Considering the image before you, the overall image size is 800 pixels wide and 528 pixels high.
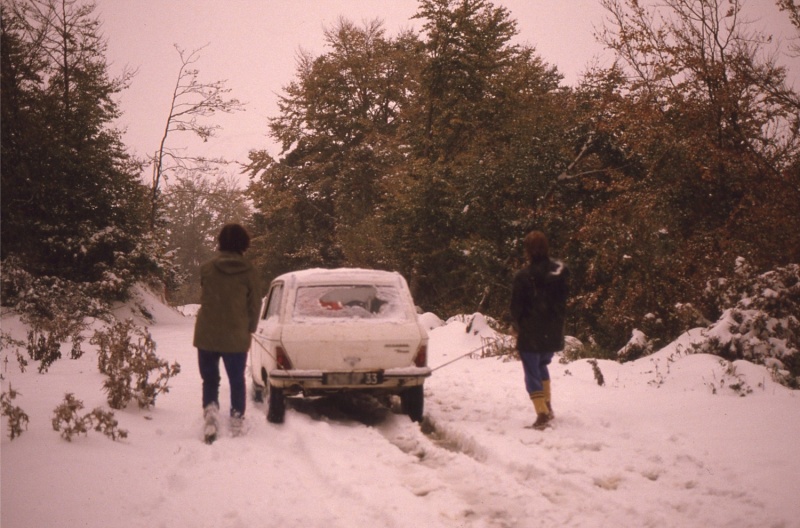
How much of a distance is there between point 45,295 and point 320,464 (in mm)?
14257

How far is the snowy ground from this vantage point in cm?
406

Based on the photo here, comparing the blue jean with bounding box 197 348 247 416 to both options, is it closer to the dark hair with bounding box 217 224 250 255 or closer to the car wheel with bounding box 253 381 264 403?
the dark hair with bounding box 217 224 250 255

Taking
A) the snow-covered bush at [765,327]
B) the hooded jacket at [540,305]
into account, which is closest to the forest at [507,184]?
the snow-covered bush at [765,327]

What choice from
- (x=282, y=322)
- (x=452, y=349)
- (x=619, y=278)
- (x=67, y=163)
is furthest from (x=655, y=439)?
(x=67, y=163)

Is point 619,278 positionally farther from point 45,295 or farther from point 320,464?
point 45,295

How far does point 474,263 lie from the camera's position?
61.1ft

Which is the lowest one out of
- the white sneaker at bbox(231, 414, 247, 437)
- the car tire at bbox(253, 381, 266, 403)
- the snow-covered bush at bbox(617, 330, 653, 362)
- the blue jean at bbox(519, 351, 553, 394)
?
the car tire at bbox(253, 381, 266, 403)

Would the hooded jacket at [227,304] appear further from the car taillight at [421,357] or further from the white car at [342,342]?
the car taillight at [421,357]

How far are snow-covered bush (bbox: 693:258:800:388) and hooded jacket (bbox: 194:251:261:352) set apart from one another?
20.6 feet

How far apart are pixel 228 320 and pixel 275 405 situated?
1.25 m

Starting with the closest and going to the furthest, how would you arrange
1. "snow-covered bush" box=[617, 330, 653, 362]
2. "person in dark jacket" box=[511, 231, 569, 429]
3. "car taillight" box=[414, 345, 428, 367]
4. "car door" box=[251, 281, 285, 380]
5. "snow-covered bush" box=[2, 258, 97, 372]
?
"person in dark jacket" box=[511, 231, 569, 429] < "car door" box=[251, 281, 285, 380] < "car taillight" box=[414, 345, 428, 367] < "snow-covered bush" box=[617, 330, 653, 362] < "snow-covered bush" box=[2, 258, 97, 372]

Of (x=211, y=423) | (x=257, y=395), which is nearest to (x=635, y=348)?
(x=257, y=395)

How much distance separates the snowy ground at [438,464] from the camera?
4.06m

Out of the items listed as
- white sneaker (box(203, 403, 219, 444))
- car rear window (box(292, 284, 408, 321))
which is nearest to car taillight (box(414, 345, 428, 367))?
car rear window (box(292, 284, 408, 321))
